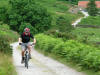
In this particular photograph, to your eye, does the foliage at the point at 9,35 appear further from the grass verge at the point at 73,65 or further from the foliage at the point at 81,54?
the foliage at the point at 81,54

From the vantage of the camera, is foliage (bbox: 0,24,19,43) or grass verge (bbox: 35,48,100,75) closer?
grass verge (bbox: 35,48,100,75)

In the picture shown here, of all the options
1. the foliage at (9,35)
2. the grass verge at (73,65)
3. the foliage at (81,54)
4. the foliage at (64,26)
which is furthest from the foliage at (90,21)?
the grass verge at (73,65)

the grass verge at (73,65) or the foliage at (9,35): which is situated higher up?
the grass verge at (73,65)

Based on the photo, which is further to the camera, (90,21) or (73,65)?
(90,21)

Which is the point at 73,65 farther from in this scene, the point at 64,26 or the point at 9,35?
the point at 64,26

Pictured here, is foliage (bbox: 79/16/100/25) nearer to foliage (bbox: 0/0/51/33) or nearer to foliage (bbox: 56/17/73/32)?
foliage (bbox: 56/17/73/32)

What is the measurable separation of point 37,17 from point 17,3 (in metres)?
6.59

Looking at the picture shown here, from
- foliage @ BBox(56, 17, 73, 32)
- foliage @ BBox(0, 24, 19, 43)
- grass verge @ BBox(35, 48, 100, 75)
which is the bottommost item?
foliage @ BBox(56, 17, 73, 32)

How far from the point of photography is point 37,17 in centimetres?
8612

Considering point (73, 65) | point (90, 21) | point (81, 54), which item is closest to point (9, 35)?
point (73, 65)

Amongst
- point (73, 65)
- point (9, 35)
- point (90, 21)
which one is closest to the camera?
point (73, 65)

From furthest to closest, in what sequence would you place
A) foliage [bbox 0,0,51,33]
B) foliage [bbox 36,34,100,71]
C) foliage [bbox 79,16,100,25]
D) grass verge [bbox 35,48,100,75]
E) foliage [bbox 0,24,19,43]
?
foliage [bbox 79,16,100,25] < foliage [bbox 0,0,51,33] < foliage [bbox 0,24,19,43] < grass verge [bbox 35,48,100,75] < foliage [bbox 36,34,100,71]

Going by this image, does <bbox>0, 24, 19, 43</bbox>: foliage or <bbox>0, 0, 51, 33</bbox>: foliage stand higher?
<bbox>0, 24, 19, 43</bbox>: foliage

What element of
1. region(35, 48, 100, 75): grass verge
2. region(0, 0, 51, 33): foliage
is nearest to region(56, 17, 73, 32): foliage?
region(0, 0, 51, 33): foliage
